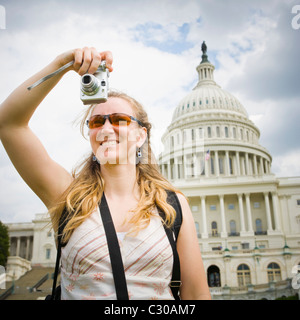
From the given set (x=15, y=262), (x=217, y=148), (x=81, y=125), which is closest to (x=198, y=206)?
(x=217, y=148)

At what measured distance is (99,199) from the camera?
241 centimetres

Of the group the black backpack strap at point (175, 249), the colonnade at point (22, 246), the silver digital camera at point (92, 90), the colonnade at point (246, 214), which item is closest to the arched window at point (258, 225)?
the colonnade at point (246, 214)

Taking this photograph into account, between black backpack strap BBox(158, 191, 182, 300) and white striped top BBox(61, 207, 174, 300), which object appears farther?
black backpack strap BBox(158, 191, 182, 300)

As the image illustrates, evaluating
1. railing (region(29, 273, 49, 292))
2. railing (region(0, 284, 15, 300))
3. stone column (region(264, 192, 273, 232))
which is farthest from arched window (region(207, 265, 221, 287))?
stone column (region(264, 192, 273, 232))

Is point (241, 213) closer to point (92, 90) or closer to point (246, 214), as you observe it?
point (246, 214)

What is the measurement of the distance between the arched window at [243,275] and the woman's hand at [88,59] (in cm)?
3776

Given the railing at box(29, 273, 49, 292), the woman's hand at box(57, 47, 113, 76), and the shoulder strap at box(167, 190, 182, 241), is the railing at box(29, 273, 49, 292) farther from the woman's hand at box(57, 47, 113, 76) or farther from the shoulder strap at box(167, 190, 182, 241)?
the woman's hand at box(57, 47, 113, 76)

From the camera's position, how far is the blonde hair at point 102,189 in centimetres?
231

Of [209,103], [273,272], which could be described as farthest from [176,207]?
[209,103]

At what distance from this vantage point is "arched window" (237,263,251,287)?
36312 mm

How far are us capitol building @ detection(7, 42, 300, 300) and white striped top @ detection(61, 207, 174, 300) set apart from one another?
30691mm

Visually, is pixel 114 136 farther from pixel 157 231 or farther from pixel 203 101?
pixel 203 101

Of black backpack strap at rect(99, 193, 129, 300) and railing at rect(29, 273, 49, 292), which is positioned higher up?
railing at rect(29, 273, 49, 292)
